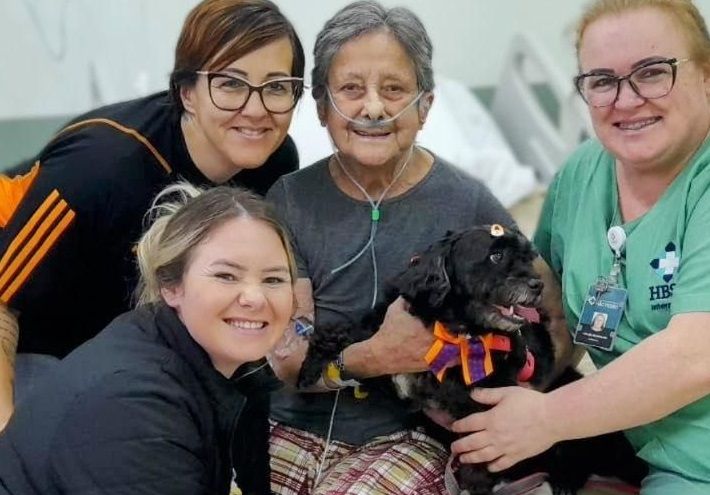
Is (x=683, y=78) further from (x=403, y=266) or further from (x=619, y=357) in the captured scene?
(x=403, y=266)

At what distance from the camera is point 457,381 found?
1599 millimetres

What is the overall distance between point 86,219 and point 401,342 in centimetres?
66

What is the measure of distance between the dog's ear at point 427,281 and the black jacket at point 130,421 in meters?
0.39

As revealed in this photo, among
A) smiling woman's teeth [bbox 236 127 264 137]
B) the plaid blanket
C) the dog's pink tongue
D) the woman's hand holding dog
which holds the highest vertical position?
smiling woman's teeth [bbox 236 127 264 137]

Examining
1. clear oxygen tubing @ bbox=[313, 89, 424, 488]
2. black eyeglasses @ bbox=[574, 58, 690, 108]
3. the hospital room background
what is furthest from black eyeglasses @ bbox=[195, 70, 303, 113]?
the hospital room background

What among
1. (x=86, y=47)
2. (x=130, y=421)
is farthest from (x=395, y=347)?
(x=86, y=47)

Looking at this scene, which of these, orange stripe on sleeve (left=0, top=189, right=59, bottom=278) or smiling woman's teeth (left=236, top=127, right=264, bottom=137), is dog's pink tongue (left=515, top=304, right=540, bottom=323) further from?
orange stripe on sleeve (left=0, top=189, right=59, bottom=278)

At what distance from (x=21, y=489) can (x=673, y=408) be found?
3.41 feet

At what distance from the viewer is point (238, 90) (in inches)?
65.8

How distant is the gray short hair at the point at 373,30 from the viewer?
1626 millimetres

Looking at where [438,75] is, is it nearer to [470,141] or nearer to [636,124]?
[470,141]

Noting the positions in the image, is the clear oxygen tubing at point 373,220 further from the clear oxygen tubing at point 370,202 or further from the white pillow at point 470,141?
the white pillow at point 470,141

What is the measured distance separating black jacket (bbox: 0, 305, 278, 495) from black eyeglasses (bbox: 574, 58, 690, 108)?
2.68 ft

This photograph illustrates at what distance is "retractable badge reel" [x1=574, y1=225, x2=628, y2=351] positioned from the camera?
59.7 inches
